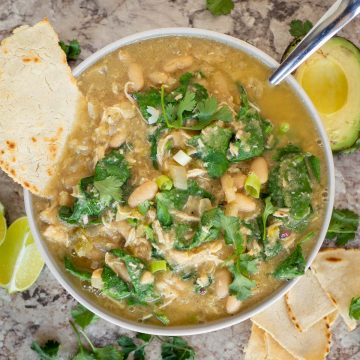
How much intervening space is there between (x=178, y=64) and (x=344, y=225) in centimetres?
155

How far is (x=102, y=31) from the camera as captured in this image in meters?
3.97

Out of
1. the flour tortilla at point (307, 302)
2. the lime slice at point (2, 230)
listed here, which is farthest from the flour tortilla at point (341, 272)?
the lime slice at point (2, 230)

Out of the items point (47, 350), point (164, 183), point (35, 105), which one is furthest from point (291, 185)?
point (47, 350)

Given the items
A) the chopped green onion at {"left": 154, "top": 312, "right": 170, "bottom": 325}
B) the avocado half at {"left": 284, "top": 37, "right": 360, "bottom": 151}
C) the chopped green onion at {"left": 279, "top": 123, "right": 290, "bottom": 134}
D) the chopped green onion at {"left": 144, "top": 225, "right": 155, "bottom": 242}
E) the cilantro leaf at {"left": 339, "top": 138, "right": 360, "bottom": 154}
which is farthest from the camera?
the cilantro leaf at {"left": 339, "top": 138, "right": 360, "bottom": 154}

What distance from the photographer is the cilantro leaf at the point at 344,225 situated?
156 inches

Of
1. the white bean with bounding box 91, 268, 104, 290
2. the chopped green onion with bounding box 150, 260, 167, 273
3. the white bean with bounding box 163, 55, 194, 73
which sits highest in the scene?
the white bean with bounding box 163, 55, 194, 73

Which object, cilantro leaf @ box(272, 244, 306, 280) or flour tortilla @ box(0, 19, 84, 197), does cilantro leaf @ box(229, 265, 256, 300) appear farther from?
flour tortilla @ box(0, 19, 84, 197)

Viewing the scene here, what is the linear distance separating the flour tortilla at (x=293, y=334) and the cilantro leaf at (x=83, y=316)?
104 cm

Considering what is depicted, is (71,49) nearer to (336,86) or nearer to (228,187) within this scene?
(228,187)

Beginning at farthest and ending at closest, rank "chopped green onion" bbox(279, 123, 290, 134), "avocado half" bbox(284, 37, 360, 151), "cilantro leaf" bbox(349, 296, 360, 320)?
"cilantro leaf" bbox(349, 296, 360, 320), "avocado half" bbox(284, 37, 360, 151), "chopped green onion" bbox(279, 123, 290, 134)

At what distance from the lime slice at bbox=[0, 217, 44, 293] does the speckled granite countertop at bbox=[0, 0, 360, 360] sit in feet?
0.44

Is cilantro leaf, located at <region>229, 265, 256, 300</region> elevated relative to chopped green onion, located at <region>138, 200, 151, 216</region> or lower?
lower

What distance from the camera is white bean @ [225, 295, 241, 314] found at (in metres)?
3.41

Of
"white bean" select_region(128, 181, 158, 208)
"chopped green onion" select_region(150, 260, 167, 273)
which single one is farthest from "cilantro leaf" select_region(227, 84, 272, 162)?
"chopped green onion" select_region(150, 260, 167, 273)
